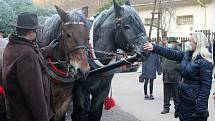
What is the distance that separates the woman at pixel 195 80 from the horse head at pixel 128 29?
0.20 metres

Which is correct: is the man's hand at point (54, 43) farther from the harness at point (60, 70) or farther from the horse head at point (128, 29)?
the horse head at point (128, 29)

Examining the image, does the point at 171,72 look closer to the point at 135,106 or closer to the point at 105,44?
the point at 135,106

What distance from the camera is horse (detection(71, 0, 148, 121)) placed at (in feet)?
21.0

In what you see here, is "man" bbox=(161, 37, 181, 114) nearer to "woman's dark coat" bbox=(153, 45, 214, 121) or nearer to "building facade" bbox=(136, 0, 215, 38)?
"woman's dark coat" bbox=(153, 45, 214, 121)

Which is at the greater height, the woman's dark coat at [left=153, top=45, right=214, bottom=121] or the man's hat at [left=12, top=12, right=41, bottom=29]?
the man's hat at [left=12, top=12, right=41, bottom=29]

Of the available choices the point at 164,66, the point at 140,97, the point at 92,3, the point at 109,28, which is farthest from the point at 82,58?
the point at 92,3

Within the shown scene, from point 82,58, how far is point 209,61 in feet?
6.47

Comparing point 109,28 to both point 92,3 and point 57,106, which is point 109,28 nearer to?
point 57,106

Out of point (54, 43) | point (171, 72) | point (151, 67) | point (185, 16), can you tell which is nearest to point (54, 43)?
point (54, 43)

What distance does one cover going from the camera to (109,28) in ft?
22.1

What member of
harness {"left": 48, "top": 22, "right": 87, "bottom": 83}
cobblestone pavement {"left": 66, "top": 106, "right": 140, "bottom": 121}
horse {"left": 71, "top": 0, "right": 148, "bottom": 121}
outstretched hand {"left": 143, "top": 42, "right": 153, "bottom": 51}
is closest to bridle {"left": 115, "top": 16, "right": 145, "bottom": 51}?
horse {"left": 71, "top": 0, "right": 148, "bottom": 121}

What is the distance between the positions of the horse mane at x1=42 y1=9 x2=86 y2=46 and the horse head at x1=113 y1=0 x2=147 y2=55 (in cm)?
91

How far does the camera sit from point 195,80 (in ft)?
20.5

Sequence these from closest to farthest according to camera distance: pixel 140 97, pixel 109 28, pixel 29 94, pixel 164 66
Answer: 1. pixel 29 94
2. pixel 109 28
3. pixel 164 66
4. pixel 140 97
